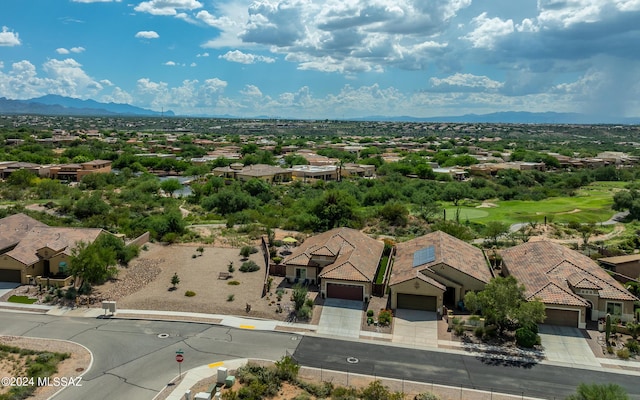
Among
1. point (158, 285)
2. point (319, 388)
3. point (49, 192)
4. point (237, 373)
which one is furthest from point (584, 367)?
point (49, 192)

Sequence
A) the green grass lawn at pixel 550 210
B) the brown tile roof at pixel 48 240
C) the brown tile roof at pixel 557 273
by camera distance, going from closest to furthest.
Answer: the brown tile roof at pixel 557 273, the brown tile roof at pixel 48 240, the green grass lawn at pixel 550 210

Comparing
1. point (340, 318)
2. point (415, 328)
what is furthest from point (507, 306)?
point (340, 318)

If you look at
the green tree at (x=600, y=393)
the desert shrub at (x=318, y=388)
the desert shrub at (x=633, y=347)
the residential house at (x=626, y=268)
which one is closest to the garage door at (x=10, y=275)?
the desert shrub at (x=318, y=388)

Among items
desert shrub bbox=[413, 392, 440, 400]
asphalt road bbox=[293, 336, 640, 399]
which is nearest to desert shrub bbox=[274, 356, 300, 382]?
asphalt road bbox=[293, 336, 640, 399]

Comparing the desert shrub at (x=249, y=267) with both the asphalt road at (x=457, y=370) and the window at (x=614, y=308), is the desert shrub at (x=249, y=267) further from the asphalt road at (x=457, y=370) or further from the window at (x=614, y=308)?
the window at (x=614, y=308)

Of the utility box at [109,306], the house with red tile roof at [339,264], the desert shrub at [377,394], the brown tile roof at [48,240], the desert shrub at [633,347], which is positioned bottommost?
the desert shrub at [633,347]

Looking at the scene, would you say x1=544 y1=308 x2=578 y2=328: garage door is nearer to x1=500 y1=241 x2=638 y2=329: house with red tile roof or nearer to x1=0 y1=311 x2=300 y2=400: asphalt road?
x1=500 y1=241 x2=638 y2=329: house with red tile roof

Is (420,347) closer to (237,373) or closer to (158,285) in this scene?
(237,373)
